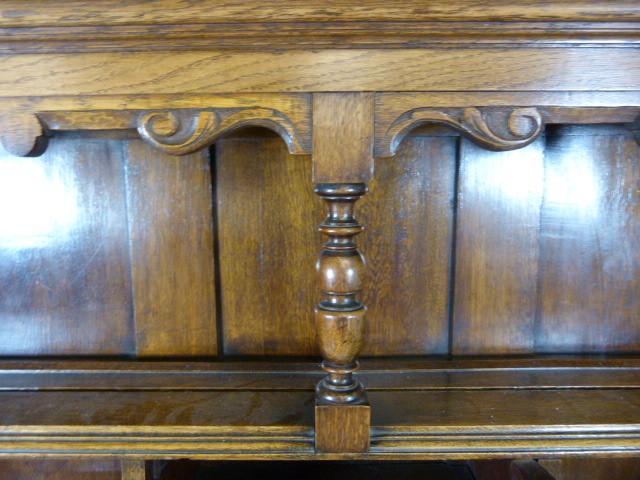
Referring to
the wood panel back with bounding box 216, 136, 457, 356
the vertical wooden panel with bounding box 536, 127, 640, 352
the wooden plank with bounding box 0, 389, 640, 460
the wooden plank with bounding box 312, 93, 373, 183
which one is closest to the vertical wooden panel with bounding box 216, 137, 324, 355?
the wood panel back with bounding box 216, 136, 457, 356

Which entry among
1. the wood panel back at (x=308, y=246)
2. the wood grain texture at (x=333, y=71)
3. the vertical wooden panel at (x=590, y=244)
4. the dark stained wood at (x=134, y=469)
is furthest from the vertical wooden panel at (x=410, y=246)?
the dark stained wood at (x=134, y=469)

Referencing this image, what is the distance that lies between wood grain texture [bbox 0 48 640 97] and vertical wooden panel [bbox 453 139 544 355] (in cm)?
26

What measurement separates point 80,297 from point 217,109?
464mm

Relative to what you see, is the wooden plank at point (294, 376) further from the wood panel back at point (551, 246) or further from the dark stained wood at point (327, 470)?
the dark stained wood at point (327, 470)

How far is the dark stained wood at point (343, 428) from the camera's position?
0.60 meters

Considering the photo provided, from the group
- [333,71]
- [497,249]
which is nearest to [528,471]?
[497,249]

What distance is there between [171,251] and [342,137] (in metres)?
0.39

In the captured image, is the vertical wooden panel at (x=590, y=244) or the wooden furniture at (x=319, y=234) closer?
the wooden furniture at (x=319, y=234)

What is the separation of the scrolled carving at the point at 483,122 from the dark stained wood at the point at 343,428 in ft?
0.95

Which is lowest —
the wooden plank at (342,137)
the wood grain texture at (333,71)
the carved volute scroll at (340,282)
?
the carved volute scroll at (340,282)

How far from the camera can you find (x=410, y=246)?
32.6 inches

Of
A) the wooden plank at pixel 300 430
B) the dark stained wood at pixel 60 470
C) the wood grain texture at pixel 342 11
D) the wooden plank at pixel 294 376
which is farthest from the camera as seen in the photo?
the dark stained wood at pixel 60 470

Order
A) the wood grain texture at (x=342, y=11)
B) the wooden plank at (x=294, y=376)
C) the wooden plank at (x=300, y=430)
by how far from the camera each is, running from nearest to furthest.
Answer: the wood grain texture at (x=342, y=11) < the wooden plank at (x=300, y=430) < the wooden plank at (x=294, y=376)

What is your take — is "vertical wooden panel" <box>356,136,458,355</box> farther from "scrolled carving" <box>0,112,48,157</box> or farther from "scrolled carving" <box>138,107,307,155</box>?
"scrolled carving" <box>0,112,48,157</box>
